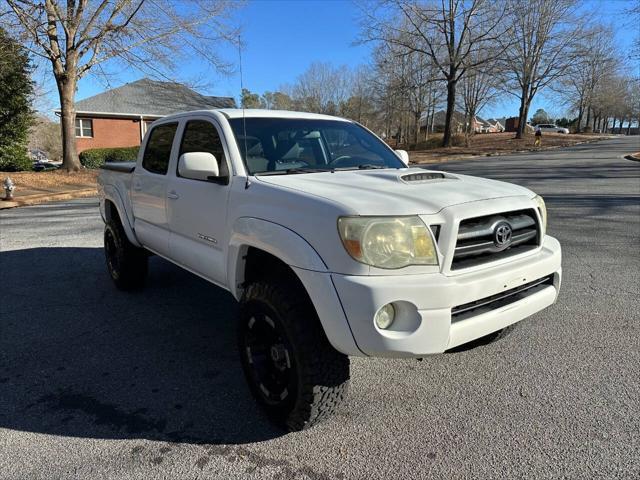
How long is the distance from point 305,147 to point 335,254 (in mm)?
1604

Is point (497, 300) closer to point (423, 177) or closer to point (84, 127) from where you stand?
point (423, 177)

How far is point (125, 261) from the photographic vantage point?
4941 millimetres

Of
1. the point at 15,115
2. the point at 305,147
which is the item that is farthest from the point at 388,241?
the point at 15,115

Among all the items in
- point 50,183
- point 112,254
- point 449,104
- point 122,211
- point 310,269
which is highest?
point 449,104

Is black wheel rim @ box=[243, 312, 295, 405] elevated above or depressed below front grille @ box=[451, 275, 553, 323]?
below

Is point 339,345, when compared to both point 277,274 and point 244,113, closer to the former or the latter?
point 277,274

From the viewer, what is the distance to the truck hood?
237 centimetres

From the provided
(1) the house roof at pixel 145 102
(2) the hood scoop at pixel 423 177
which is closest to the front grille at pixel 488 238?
(2) the hood scoop at pixel 423 177

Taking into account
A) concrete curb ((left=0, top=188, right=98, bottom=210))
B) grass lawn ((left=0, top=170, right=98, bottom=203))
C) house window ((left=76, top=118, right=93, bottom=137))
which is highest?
house window ((left=76, top=118, right=93, bottom=137))

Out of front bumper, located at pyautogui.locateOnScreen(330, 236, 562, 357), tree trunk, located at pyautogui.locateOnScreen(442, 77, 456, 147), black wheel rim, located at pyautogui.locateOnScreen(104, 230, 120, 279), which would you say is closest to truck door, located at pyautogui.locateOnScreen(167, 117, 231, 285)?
front bumper, located at pyautogui.locateOnScreen(330, 236, 562, 357)

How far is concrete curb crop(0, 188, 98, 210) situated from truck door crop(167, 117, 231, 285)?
1087cm

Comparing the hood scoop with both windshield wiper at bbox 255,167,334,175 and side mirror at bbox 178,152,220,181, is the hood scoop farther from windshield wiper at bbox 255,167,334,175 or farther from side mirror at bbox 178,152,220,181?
side mirror at bbox 178,152,220,181

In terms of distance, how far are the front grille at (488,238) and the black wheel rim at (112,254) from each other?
3.87 metres

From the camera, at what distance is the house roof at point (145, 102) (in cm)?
3198
